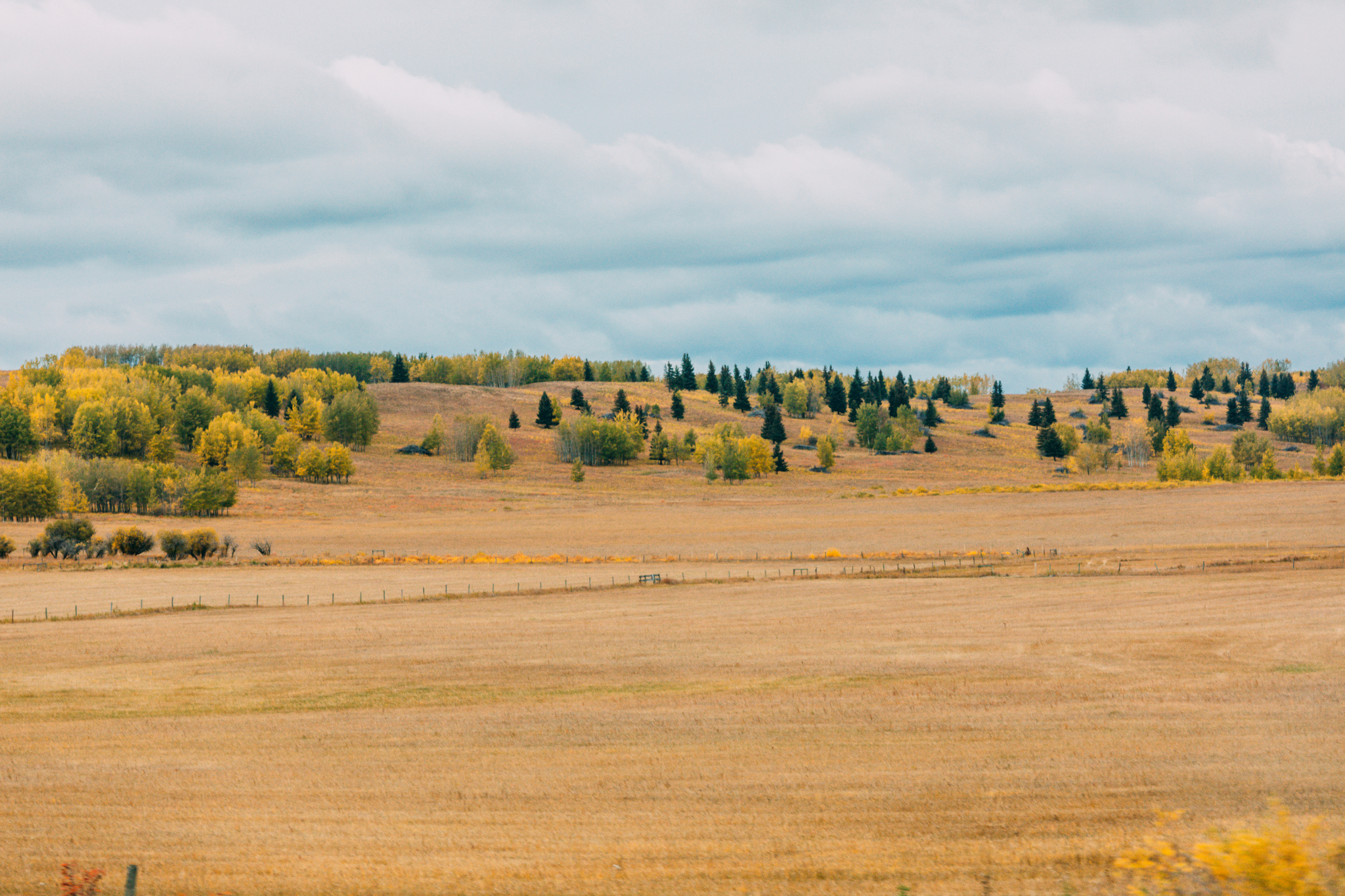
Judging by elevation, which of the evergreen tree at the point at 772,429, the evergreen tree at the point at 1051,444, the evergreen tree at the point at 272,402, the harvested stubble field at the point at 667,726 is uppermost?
the evergreen tree at the point at 272,402

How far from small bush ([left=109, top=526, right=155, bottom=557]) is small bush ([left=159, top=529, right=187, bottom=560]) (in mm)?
3572

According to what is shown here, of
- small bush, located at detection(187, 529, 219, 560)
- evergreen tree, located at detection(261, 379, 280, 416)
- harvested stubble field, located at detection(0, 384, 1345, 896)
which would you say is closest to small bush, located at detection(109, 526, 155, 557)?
small bush, located at detection(187, 529, 219, 560)

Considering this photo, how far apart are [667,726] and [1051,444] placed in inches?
6791

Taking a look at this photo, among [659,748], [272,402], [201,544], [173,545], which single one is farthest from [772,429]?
[659,748]

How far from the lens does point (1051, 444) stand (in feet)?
601

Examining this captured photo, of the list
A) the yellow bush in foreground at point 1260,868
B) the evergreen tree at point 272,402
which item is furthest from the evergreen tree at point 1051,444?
the yellow bush in foreground at point 1260,868

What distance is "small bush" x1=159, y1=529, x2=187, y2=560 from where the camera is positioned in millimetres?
73250

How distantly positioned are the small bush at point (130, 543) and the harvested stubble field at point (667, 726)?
634 inches

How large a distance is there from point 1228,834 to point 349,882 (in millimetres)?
13740

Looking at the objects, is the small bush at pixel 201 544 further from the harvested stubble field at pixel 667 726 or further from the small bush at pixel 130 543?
the harvested stubble field at pixel 667 726

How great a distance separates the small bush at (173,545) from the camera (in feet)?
240

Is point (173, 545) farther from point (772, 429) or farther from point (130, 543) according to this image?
point (772, 429)

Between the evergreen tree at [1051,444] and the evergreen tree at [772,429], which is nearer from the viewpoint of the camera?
the evergreen tree at [772,429]

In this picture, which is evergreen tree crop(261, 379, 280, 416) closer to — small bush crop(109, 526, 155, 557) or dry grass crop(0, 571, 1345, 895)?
small bush crop(109, 526, 155, 557)
